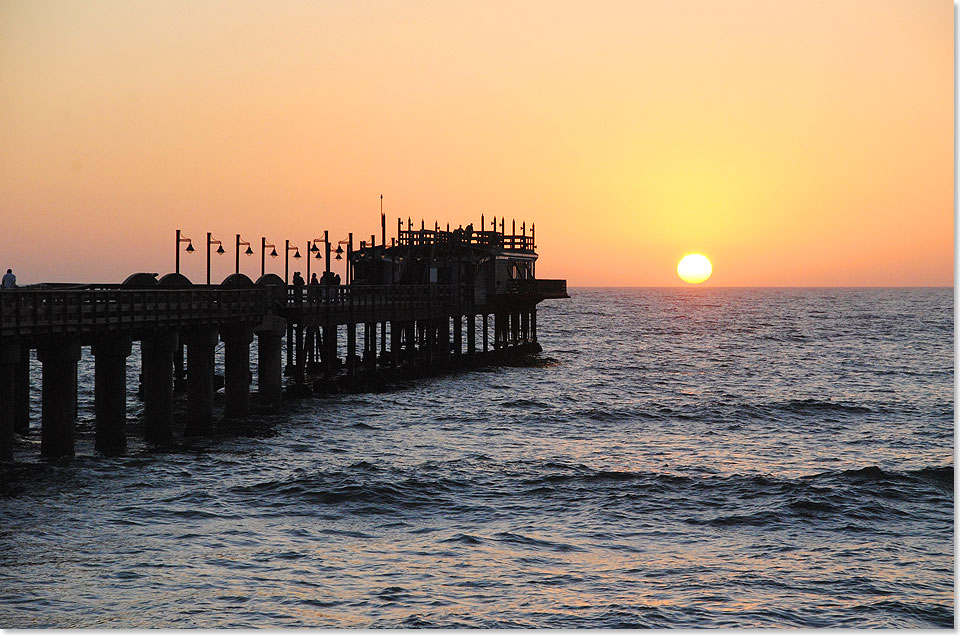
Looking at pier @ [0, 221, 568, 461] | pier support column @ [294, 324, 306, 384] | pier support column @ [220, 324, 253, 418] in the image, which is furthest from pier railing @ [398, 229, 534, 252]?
pier support column @ [220, 324, 253, 418]

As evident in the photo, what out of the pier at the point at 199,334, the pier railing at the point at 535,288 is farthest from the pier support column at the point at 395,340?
the pier railing at the point at 535,288

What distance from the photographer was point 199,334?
32531mm

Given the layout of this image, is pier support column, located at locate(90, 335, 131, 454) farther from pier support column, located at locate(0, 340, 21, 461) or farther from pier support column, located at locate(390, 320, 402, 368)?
pier support column, located at locate(390, 320, 402, 368)

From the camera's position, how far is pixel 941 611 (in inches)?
685

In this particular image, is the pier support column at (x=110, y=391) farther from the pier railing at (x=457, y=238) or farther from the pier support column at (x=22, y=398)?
the pier railing at (x=457, y=238)

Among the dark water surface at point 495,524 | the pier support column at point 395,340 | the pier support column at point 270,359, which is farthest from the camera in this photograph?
the pier support column at point 395,340

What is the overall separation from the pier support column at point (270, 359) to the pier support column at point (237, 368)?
1918mm

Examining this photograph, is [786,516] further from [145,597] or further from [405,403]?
[405,403]

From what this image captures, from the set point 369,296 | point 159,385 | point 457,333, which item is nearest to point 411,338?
point 457,333

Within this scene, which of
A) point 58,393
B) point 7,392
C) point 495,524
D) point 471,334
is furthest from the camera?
point 471,334

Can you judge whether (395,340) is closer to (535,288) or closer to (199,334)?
(535,288)

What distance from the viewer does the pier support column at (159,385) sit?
30000mm

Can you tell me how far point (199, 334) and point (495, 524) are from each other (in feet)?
44.8

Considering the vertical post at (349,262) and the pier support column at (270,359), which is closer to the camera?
the pier support column at (270,359)
